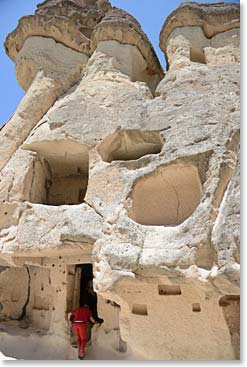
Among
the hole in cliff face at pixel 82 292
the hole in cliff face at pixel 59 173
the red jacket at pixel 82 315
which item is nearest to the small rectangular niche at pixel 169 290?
the red jacket at pixel 82 315

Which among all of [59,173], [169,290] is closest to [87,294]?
[59,173]

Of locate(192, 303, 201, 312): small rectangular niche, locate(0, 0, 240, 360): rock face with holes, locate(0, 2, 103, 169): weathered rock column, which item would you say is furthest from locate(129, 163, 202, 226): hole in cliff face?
locate(0, 2, 103, 169): weathered rock column

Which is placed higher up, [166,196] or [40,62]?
[40,62]

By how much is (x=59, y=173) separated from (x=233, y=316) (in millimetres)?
4215

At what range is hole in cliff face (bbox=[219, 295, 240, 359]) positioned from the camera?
13.1ft

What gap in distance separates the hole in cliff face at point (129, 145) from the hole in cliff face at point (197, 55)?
2.26 metres

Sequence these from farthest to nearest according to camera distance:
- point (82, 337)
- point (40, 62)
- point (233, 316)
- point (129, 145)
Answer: point (40, 62) < point (129, 145) < point (82, 337) < point (233, 316)

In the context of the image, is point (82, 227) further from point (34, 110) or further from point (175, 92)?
point (34, 110)

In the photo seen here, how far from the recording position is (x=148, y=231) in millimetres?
4418

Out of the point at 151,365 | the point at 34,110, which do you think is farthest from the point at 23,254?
the point at 34,110

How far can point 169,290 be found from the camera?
14.4 feet

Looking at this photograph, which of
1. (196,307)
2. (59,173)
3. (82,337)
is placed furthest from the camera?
(59,173)

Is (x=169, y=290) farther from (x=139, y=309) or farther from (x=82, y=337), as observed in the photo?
(x=82, y=337)

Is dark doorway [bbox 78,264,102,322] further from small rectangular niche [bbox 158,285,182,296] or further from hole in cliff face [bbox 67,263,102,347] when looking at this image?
small rectangular niche [bbox 158,285,182,296]
